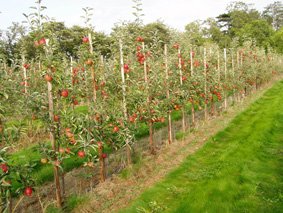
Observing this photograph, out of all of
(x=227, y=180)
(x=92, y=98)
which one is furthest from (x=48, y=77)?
(x=227, y=180)

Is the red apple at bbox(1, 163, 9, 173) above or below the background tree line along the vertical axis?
below

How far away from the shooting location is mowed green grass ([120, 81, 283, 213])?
4832mm

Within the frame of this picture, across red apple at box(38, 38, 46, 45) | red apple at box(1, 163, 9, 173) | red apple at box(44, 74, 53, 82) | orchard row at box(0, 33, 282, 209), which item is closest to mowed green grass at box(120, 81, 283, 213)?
orchard row at box(0, 33, 282, 209)

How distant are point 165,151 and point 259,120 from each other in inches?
201

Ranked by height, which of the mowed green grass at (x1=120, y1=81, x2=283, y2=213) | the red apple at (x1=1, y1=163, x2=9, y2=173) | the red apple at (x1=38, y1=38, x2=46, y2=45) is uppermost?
the red apple at (x1=38, y1=38, x2=46, y2=45)

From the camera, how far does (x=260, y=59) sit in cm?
2039

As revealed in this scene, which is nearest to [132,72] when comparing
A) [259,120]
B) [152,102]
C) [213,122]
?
[152,102]

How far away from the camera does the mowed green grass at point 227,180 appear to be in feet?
15.9

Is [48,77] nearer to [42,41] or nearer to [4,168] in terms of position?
[42,41]

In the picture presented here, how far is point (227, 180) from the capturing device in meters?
5.70

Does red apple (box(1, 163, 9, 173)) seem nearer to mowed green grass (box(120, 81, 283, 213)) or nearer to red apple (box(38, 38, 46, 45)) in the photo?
red apple (box(38, 38, 46, 45))

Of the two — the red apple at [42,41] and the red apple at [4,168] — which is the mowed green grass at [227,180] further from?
the red apple at [42,41]

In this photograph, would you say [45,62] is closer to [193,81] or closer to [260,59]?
[193,81]

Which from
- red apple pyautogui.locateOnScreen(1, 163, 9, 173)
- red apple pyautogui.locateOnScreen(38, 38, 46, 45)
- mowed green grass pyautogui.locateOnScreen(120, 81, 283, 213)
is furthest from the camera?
mowed green grass pyautogui.locateOnScreen(120, 81, 283, 213)
